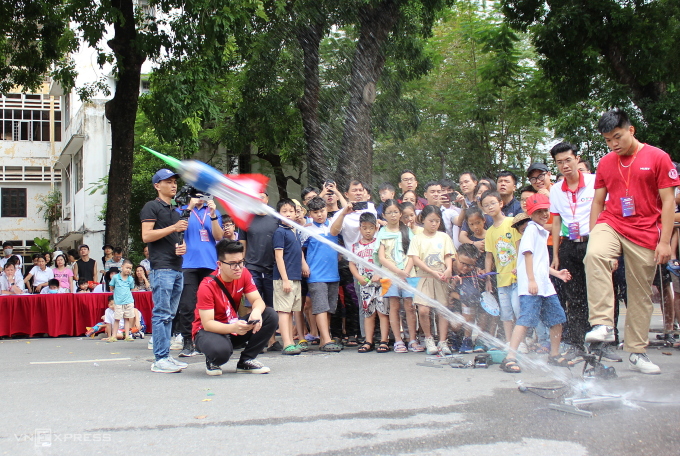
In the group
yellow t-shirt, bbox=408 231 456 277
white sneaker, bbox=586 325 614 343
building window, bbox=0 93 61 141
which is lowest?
white sneaker, bbox=586 325 614 343

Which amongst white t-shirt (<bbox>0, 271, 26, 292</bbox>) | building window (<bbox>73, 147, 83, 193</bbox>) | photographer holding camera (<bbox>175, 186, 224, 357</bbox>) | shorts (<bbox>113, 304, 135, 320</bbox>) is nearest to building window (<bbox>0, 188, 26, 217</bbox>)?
building window (<bbox>73, 147, 83, 193</bbox>)

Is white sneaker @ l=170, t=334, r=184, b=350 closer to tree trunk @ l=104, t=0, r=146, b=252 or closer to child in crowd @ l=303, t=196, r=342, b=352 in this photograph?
child in crowd @ l=303, t=196, r=342, b=352

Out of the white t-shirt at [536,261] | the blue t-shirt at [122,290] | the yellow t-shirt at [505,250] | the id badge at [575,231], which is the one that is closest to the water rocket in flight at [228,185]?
the yellow t-shirt at [505,250]

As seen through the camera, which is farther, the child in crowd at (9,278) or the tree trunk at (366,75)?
the tree trunk at (366,75)

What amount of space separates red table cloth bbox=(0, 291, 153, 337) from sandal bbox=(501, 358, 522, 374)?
8085 mm

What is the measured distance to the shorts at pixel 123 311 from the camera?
38.5 feet

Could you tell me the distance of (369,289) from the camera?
27.1 feet

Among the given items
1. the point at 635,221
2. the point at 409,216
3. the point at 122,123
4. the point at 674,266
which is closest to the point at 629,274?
the point at 635,221

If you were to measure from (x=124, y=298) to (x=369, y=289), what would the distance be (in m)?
5.38

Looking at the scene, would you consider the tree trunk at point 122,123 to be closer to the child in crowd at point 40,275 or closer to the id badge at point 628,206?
the child in crowd at point 40,275

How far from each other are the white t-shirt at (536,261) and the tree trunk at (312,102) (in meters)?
10.4

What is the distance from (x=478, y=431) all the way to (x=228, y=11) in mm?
11390

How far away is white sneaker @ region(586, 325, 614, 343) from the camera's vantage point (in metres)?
4.96

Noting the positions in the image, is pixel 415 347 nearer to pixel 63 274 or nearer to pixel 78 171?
pixel 63 274
